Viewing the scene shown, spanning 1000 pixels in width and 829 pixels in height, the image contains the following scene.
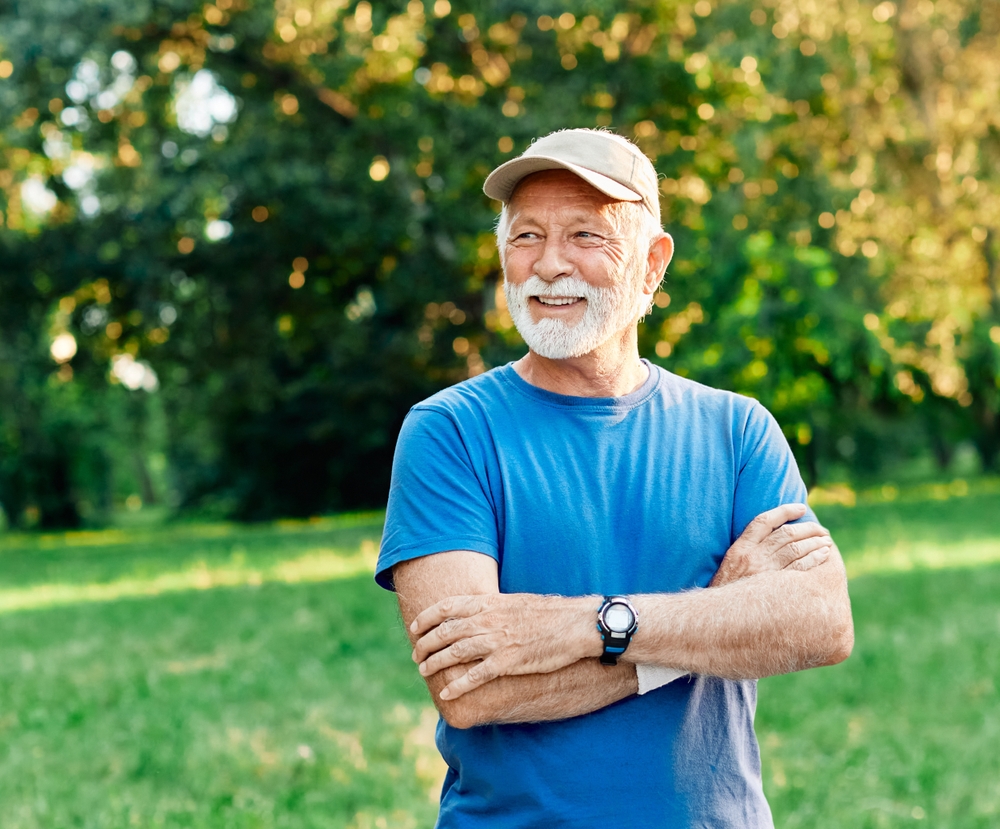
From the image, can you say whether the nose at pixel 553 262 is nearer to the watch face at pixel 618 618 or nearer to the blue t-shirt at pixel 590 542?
the blue t-shirt at pixel 590 542

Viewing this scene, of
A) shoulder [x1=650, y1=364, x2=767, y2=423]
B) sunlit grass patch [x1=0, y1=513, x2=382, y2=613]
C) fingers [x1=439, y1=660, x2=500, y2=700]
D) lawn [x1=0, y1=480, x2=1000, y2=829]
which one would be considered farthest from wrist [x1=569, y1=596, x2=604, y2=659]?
sunlit grass patch [x1=0, y1=513, x2=382, y2=613]

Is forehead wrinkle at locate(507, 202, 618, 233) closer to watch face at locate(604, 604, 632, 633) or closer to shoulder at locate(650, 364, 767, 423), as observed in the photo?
shoulder at locate(650, 364, 767, 423)

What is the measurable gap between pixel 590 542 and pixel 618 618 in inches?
6.6

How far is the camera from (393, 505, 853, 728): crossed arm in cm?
231

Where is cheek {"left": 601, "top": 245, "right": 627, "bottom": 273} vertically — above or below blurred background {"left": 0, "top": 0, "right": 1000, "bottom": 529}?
below

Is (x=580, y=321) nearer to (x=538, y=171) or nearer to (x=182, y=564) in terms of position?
(x=538, y=171)

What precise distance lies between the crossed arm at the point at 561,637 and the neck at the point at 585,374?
45 cm

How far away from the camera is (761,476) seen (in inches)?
102

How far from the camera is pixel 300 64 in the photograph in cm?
1722

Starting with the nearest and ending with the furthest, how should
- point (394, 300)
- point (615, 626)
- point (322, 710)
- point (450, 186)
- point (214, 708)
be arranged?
point (615, 626)
point (322, 710)
point (214, 708)
point (450, 186)
point (394, 300)

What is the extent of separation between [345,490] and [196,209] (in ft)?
50.2

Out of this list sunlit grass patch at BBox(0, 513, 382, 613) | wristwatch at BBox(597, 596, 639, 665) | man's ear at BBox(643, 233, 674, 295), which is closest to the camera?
wristwatch at BBox(597, 596, 639, 665)

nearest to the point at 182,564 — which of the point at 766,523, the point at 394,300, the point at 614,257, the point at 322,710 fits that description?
the point at 394,300

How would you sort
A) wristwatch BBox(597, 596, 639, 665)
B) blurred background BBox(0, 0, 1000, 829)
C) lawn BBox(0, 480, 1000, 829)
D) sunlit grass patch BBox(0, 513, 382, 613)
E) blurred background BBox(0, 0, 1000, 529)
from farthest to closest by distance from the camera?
blurred background BBox(0, 0, 1000, 529), sunlit grass patch BBox(0, 513, 382, 613), blurred background BBox(0, 0, 1000, 829), lawn BBox(0, 480, 1000, 829), wristwatch BBox(597, 596, 639, 665)
